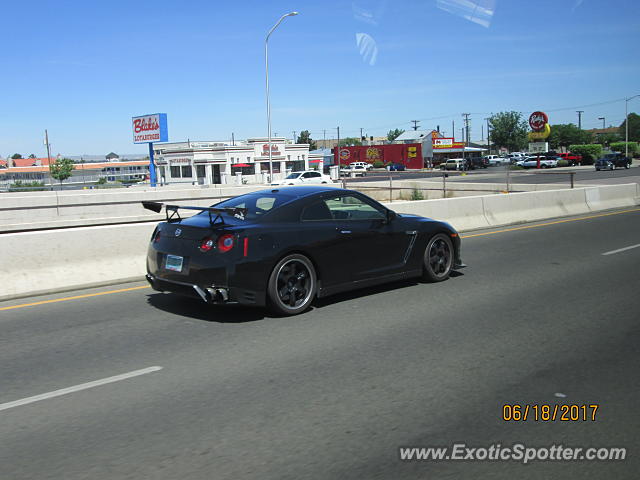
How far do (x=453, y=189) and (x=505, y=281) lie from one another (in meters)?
23.0

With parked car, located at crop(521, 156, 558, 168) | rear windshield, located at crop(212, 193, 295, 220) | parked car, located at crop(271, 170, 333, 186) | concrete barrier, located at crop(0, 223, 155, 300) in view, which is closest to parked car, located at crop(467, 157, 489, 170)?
parked car, located at crop(521, 156, 558, 168)

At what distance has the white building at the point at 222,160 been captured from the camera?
73.7 metres

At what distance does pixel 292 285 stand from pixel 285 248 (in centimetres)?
47

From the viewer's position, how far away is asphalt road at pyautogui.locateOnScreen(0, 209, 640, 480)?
373cm

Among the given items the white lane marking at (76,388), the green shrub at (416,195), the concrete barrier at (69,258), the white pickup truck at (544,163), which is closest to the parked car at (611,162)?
the white pickup truck at (544,163)

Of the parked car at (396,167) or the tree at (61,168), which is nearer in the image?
the parked car at (396,167)

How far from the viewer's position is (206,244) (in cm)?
687

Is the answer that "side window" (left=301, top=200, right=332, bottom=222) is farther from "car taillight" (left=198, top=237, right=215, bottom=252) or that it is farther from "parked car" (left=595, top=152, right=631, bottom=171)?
"parked car" (left=595, top=152, right=631, bottom=171)

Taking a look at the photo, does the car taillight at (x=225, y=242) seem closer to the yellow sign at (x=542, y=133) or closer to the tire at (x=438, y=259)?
the tire at (x=438, y=259)

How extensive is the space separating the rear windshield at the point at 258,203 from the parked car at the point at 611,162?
2480 inches

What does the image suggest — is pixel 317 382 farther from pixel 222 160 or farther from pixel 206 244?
pixel 222 160

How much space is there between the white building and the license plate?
208 ft

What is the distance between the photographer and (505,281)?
9.31m

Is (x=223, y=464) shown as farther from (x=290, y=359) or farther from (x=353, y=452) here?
(x=290, y=359)
